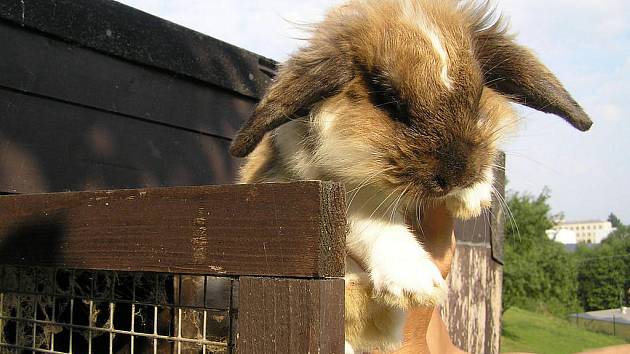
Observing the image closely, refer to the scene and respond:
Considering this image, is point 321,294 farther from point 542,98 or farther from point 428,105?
point 542,98

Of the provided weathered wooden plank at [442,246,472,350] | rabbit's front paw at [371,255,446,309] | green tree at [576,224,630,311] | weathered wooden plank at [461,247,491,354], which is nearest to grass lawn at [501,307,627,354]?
green tree at [576,224,630,311]

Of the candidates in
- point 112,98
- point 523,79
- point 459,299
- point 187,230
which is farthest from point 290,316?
point 459,299

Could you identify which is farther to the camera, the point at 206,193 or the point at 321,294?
the point at 206,193

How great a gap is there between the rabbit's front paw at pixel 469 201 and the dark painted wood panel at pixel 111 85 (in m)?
1.81

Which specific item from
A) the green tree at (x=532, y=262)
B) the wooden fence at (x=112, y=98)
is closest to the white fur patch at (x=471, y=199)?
the wooden fence at (x=112, y=98)

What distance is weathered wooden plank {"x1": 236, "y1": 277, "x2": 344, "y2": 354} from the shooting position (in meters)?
1.11

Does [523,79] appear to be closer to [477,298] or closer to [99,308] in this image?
[99,308]

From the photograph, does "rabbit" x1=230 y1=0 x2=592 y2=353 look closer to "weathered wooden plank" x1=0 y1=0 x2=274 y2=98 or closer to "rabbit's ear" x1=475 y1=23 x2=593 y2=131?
"rabbit's ear" x1=475 y1=23 x2=593 y2=131

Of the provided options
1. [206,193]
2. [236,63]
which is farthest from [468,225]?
[206,193]

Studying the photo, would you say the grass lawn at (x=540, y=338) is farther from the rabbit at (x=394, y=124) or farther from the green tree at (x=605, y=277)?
the rabbit at (x=394, y=124)

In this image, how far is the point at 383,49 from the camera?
197cm

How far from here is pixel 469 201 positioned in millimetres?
2029

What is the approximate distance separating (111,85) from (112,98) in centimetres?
6

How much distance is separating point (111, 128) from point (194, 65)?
0.68 meters
